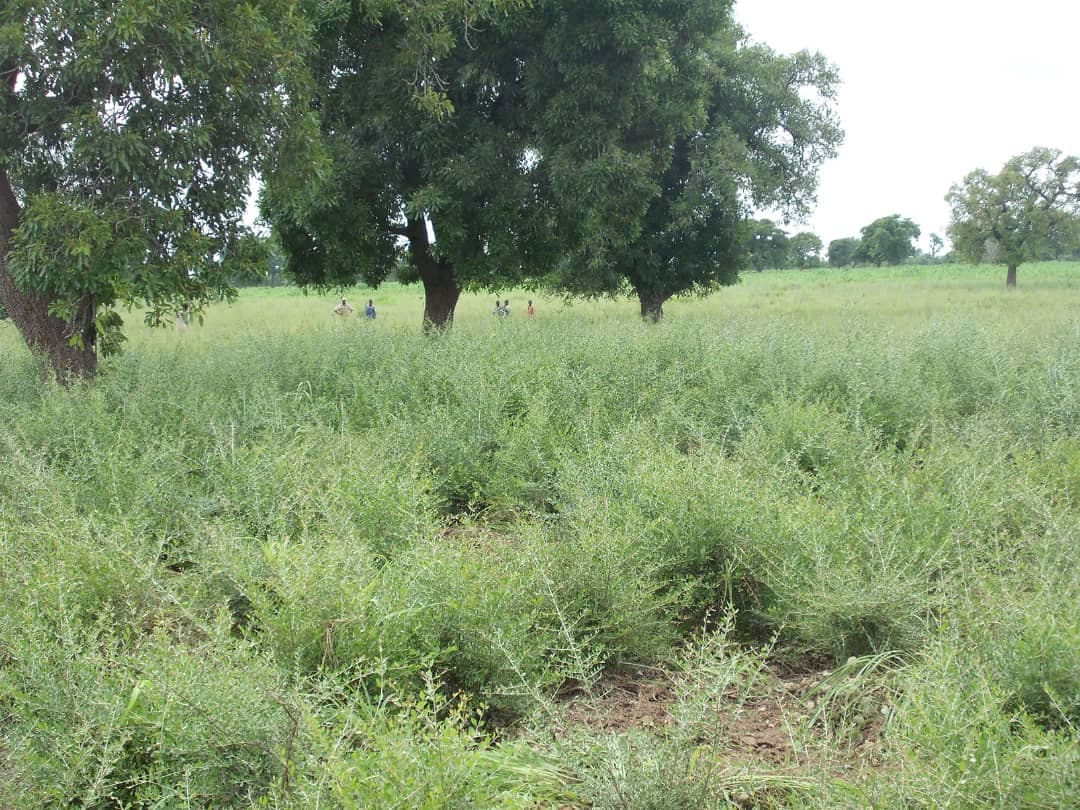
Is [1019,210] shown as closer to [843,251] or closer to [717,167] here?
[717,167]

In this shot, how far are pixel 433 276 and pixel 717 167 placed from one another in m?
6.37

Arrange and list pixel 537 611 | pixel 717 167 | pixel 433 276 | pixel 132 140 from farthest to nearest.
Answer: pixel 717 167, pixel 433 276, pixel 132 140, pixel 537 611

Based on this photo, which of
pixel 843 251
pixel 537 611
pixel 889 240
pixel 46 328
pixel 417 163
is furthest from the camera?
pixel 843 251

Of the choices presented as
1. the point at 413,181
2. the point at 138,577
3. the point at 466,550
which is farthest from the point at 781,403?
the point at 413,181

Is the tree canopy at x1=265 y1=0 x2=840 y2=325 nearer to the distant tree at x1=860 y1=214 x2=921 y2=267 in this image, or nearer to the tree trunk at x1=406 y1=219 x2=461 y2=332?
the tree trunk at x1=406 y1=219 x2=461 y2=332

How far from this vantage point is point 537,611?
9.82 ft

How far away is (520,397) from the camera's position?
6617mm

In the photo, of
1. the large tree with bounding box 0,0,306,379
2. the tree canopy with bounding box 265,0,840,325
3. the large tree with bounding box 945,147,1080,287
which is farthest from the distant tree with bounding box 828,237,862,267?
the large tree with bounding box 0,0,306,379

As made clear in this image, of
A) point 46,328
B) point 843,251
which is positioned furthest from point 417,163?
point 843,251

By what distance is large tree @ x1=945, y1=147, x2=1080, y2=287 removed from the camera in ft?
110

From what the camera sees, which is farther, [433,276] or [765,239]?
[765,239]

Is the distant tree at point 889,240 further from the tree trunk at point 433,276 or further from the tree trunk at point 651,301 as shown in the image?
the tree trunk at point 433,276

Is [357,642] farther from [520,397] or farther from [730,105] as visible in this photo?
[730,105]

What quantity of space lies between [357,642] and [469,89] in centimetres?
991
